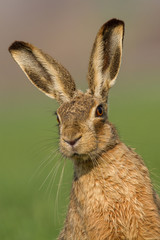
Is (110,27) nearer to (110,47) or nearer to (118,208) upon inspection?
(110,47)

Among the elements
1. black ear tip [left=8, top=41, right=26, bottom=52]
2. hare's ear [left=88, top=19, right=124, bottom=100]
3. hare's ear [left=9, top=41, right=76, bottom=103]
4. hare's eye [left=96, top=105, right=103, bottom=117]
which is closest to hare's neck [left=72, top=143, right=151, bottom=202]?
hare's eye [left=96, top=105, right=103, bottom=117]

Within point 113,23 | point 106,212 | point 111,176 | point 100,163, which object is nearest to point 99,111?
point 100,163

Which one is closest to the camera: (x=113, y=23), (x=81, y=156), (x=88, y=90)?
(x=81, y=156)

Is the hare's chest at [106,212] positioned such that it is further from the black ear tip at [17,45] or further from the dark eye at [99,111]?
the black ear tip at [17,45]

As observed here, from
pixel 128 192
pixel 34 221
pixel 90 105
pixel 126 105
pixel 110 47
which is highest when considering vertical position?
pixel 126 105

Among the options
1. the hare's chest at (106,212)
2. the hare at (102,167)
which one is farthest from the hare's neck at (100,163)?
the hare's chest at (106,212)

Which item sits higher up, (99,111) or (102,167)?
(99,111)

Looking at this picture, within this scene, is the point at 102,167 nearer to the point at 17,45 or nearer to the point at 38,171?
the point at 17,45

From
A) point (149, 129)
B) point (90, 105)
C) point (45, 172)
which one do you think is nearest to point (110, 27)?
point (90, 105)
